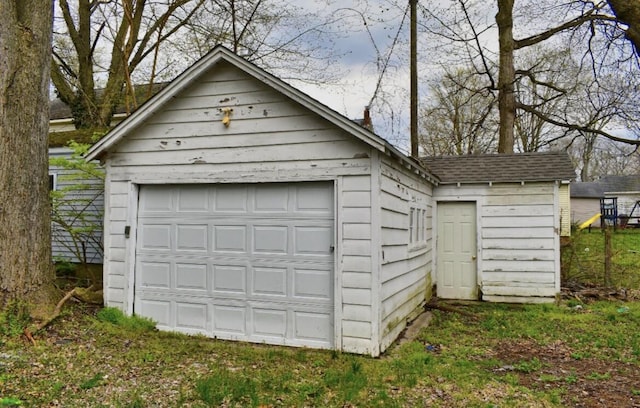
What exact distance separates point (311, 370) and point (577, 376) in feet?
10.2

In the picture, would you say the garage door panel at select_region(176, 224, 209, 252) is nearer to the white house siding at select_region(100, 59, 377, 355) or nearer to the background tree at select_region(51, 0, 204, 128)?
the white house siding at select_region(100, 59, 377, 355)

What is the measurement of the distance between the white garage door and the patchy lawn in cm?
31

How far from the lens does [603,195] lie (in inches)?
1299

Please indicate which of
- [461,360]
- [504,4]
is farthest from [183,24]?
[461,360]

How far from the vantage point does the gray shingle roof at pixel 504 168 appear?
9.44m

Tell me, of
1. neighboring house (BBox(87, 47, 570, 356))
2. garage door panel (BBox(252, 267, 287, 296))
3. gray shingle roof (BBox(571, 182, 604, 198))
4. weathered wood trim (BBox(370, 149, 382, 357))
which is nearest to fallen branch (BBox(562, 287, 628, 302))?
neighboring house (BBox(87, 47, 570, 356))

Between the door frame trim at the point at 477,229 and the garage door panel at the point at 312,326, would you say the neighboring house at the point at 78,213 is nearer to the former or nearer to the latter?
the garage door panel at the point at 312,326

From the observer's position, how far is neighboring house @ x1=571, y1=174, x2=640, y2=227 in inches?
1294

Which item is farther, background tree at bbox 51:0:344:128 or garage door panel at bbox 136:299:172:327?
background tree at bbox 51:0:344:128

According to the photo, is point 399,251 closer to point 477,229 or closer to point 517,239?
point 477,229

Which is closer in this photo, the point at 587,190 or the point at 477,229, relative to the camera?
the point at 477,229

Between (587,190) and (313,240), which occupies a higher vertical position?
(587,190)

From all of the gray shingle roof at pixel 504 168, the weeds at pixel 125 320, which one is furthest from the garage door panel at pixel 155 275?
the gray shingle roof at pixel 504 168

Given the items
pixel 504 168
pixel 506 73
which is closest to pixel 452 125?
pixel 506 73
